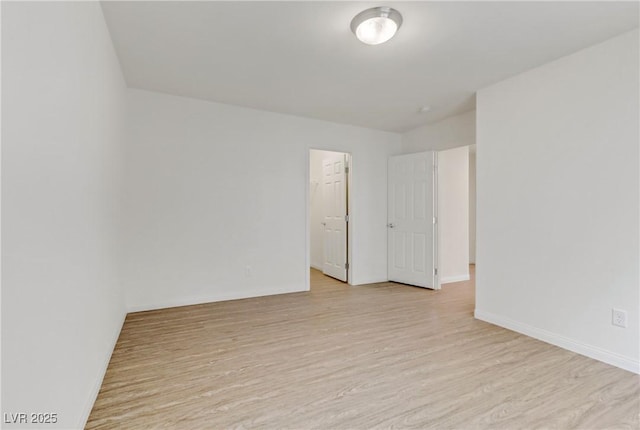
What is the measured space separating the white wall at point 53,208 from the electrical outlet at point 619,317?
133 inches

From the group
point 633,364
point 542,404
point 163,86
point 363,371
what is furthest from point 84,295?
point 633,364

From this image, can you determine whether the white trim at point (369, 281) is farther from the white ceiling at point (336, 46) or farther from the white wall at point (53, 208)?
the white wall at point (53, 208)

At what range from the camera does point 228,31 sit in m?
2.23

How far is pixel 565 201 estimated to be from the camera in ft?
8.37

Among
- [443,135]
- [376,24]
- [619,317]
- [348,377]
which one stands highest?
[376,24]

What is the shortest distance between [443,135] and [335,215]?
6.68 feet

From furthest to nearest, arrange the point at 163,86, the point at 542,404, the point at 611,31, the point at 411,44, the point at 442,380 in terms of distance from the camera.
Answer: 1. the point at 163,86
2. the point at 411,44
3. the point at 611,31
4. the point at 442,380
5. the point at 542,404

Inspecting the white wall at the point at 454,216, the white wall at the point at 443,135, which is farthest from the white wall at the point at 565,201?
the white wall at the point at 454,216

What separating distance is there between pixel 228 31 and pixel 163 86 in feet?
4.63

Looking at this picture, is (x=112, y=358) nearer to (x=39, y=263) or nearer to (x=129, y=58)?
(x=39, y=263)

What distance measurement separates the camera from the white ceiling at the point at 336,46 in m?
2.00

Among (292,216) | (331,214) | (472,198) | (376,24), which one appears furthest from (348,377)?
(472,198)

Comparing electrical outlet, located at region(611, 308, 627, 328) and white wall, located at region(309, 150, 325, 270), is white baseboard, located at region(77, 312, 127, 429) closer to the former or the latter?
electrical outlet, located at region(611, 308, 627, 328)

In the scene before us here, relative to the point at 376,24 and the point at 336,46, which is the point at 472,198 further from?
the point at 376,24
